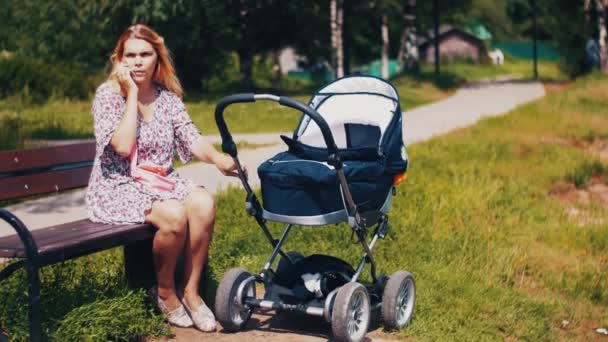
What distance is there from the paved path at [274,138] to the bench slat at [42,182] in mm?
2136

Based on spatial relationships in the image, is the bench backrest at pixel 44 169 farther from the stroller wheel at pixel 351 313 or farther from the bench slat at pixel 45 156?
the stroller wheel at pixel 351 313

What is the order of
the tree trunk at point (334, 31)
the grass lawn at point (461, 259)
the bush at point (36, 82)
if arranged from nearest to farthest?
the grass lawn at point (461, 259) < the bush at point (36, 82) < the tree trunk at point (334, 31)

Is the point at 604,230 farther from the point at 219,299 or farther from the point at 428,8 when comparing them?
the point at 428,8

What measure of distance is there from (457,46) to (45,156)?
243 feet

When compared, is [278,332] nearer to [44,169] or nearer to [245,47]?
[44,169]

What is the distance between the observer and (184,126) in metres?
5.80

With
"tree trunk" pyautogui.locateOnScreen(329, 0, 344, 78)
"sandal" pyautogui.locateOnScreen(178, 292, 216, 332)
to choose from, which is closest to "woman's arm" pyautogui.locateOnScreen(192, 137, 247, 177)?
"sandal" pyautogui.locateOnScreen(178, 292, 216, 332)

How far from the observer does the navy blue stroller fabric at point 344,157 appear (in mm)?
5309

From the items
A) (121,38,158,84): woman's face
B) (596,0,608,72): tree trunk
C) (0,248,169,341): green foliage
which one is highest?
(121,38,158,84): woman's face

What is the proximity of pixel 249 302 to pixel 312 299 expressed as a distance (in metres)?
0.35

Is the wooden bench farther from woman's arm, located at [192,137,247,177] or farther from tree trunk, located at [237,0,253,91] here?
tree trunk, located at [237,0,253,91]

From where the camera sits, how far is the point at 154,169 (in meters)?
5.62

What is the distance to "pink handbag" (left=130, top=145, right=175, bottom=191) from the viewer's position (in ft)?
18.2

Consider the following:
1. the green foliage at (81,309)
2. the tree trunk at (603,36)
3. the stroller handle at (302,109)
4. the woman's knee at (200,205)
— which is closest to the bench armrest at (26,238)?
the green foliage at (81,309)
